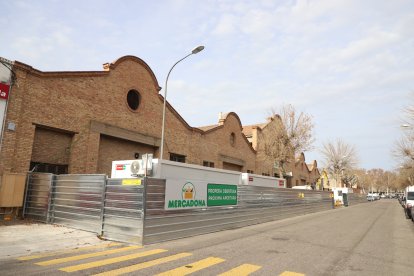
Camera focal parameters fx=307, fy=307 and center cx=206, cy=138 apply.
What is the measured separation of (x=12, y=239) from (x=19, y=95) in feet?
23.5

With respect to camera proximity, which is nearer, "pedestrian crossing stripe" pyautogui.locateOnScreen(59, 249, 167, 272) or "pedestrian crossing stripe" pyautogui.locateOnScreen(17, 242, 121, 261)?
"pedestrian crossing stripe" pyautogui.locateOnScreen(59, 249, 167, 272)

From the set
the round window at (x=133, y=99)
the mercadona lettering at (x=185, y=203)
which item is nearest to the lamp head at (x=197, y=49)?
the round window at (x=133, y=99)

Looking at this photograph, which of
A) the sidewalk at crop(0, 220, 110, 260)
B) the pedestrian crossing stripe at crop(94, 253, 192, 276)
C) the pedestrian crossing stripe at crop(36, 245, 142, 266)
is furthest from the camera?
the sidewalk at crop(0, 220, 110, 260)

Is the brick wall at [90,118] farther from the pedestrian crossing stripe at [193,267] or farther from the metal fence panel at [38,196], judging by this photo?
the pedestrian crossing stripe at [193,267]

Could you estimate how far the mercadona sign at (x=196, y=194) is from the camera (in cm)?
1123

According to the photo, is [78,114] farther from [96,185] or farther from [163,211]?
[163,211]

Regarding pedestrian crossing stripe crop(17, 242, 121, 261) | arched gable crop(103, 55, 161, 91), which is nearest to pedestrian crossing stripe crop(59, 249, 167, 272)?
pedestrian crossing stripe crop(17, 242, 121, 261)

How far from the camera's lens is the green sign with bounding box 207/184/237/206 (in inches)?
525

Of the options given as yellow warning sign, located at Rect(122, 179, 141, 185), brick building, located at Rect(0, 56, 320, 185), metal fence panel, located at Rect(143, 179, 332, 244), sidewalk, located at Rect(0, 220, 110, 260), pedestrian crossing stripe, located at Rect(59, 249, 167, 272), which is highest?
brick building, located at Rect(0, 56, 320, 185)

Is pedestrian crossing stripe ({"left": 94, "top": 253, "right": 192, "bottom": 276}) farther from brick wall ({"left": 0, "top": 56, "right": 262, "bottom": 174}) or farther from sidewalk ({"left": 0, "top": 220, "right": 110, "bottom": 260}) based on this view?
brick wall ({"left": 0, "top": 56, "right": 262, "bottom": 174})

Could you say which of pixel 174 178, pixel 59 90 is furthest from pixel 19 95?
pixel 174 178

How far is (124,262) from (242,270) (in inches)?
112

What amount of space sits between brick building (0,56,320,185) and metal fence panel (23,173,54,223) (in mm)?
803

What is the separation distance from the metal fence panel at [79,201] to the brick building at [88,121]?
8.80ft
